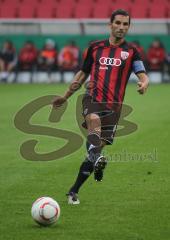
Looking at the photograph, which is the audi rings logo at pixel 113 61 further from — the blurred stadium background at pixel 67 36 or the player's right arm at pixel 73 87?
the blurred stadium background at pixel 67 36

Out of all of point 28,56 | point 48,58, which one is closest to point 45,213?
point 48,58

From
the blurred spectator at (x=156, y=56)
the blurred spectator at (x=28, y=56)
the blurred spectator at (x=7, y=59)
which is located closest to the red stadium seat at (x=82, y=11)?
the blurred spectator at (x=28, y=56)

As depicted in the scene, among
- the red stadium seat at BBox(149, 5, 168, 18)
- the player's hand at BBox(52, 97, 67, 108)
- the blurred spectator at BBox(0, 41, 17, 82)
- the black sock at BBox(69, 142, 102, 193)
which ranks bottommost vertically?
the blurred spectator at BBox(0, 41, 17, 82)

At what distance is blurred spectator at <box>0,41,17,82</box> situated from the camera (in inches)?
1213

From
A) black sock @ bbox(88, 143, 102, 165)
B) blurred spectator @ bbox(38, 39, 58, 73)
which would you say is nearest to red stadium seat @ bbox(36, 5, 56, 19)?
blurred spectator @ bbox(38, 39, 58, 73)

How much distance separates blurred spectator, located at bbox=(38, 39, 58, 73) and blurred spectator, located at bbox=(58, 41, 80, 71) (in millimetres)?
308

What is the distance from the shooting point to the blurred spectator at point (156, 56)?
98.1ft

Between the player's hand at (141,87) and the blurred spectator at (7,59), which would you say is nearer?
the player's hand at (141,87)

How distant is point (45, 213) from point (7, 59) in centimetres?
2425

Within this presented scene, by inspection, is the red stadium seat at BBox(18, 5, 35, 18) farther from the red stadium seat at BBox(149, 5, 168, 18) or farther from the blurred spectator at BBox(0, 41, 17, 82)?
the red stadium seat at BBox(149, 5, 168, 18)

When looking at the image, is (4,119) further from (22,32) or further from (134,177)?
(22,32)

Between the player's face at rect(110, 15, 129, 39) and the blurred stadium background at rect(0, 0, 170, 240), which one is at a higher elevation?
the player's face at rect(110, 15, 129, 39)

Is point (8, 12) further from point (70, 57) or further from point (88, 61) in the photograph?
point (88, 61)

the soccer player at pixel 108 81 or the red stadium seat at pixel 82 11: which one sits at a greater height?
the soccer player at pixel 108 81
